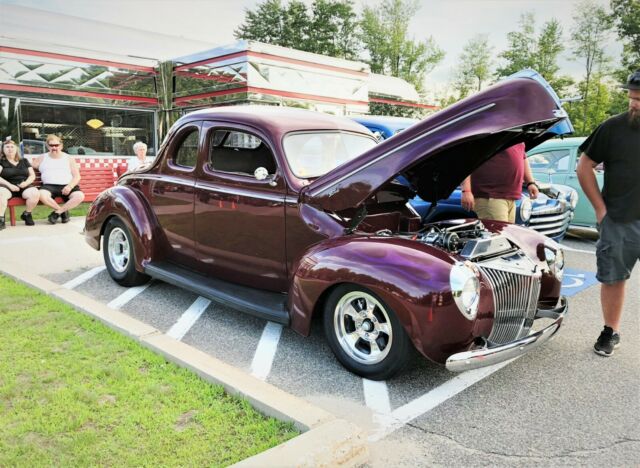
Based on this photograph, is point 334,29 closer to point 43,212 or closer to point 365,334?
point 43,212

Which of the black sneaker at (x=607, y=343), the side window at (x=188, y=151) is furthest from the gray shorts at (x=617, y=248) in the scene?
the side window at (x=188, y=151)

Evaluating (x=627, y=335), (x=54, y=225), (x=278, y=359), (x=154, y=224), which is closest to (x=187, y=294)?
(x=154, y=224)

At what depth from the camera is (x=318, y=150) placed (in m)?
4.71

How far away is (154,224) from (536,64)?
29.5 meters

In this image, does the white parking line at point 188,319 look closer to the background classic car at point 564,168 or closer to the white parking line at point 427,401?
the white parking line at point 427,401

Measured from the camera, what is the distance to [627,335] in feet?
15.0

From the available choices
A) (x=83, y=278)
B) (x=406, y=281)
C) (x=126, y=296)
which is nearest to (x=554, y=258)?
(x=406, y=281)

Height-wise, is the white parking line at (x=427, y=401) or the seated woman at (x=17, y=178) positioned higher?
the seated woman at (x=17, y=178)

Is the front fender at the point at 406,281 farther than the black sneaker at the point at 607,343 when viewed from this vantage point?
No

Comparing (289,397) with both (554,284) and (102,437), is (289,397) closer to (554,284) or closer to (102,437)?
(102,437)

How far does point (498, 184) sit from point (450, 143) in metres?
2.08

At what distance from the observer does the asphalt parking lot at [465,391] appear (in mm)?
2820

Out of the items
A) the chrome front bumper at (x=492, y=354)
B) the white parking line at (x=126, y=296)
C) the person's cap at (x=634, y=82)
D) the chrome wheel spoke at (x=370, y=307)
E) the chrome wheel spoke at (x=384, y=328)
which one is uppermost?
the person's cap at (x=634, y=82)

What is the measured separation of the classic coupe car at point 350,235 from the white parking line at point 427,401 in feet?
0.88
